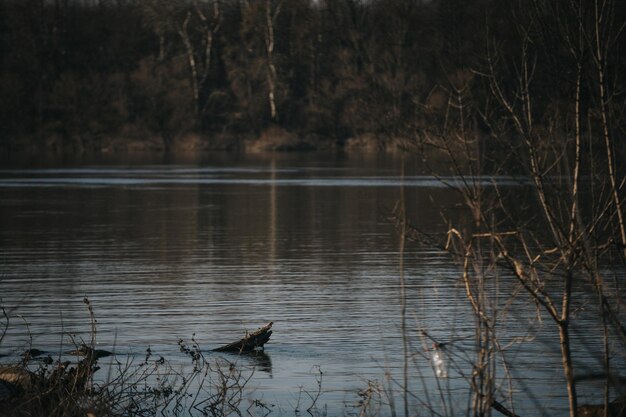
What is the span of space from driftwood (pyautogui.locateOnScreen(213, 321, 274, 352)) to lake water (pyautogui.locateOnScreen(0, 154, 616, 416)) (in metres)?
0.24

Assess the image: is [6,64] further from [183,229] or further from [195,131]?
[183,229]

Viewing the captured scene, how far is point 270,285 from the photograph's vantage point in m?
22.1

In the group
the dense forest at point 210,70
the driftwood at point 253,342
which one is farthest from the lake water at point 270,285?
the dense forest at point 210,70

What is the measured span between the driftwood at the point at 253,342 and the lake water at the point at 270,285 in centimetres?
24

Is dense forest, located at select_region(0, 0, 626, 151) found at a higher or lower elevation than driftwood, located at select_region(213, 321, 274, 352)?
higher

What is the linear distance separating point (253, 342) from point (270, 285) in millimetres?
7417

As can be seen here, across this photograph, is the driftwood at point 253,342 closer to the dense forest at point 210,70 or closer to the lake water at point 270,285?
the lake water at point 270,285

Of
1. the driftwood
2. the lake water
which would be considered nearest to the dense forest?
the lake water

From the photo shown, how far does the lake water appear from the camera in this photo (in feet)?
44.7

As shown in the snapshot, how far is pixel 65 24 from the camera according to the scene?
88000 millimetres

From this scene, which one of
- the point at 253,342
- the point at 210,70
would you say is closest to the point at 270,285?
the point at 253,342

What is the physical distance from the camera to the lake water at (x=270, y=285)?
13.6m

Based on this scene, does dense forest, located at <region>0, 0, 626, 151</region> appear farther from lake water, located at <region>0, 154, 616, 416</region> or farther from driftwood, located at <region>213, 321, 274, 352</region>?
driftwood, located at <region>213, 321, 274, 352</region>

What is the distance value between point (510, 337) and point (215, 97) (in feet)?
235
